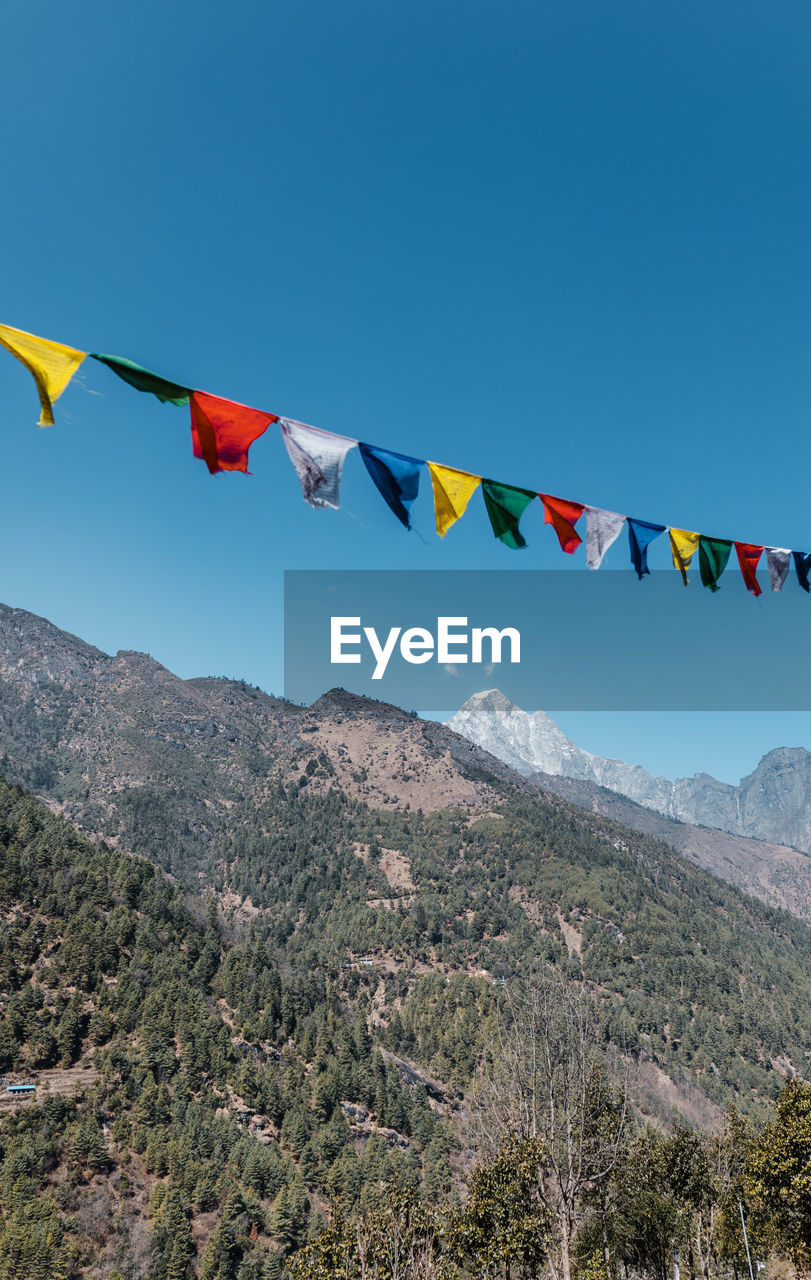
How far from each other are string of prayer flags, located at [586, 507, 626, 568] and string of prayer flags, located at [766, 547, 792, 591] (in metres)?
3.91

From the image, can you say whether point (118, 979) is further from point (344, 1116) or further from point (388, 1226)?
point (388, 1226)

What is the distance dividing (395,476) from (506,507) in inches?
76.7

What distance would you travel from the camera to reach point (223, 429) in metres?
6.73

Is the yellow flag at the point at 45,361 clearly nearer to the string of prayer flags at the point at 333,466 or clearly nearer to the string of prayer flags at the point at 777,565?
the string of prayer flags at the point at 333,466

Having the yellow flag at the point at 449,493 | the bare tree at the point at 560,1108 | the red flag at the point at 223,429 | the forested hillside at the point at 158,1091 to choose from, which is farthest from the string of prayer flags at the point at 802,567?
the forested hillside at the point at 158,1091

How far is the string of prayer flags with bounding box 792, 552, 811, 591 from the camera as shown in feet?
38.8

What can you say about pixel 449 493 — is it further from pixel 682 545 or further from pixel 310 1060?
pixel 310 1060

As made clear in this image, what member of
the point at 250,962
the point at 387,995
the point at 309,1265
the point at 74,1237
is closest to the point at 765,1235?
the point at 309,1265

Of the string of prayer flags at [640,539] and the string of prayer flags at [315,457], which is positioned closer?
the string of prayer flags at [315,457]

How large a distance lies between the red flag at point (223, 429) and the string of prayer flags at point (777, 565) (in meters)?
9.52

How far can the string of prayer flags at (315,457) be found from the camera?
6.97m

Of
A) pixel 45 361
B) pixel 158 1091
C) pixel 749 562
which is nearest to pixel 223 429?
pixel 45 361

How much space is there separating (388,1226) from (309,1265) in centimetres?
228

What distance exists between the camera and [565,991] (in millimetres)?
28562
